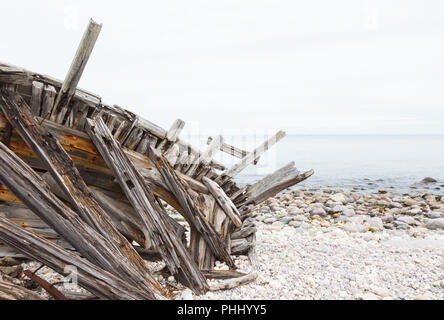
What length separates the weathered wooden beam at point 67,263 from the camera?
365 cm

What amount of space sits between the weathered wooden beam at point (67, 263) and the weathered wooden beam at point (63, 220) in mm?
113

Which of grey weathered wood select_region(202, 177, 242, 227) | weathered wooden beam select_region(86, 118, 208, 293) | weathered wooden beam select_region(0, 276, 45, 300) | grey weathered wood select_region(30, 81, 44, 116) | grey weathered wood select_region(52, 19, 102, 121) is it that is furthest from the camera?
grey weathered wood select_region(202, 177, 242, 227)

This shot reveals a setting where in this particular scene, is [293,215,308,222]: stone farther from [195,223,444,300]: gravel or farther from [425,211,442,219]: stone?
[425,211,442,219]: stone

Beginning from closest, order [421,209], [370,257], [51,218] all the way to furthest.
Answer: [51,218] → [370,257] → [421,209]

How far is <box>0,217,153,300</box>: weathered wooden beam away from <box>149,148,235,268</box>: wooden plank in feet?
4.45

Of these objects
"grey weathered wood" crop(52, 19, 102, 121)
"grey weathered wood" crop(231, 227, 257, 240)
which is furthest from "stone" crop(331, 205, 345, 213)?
"grey weathered wood" crop(52, 19, 102, 121)

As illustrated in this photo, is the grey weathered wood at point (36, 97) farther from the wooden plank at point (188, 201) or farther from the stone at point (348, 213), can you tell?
the stone at point (348, 213)

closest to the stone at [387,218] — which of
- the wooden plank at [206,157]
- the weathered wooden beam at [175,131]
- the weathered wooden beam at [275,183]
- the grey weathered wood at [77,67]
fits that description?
the weathered wooden beam at [275,183]

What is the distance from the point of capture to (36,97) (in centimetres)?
430

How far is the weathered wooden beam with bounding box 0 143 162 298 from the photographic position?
3.75 m

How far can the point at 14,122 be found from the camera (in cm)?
416

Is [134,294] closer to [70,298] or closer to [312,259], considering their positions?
[70,298]
